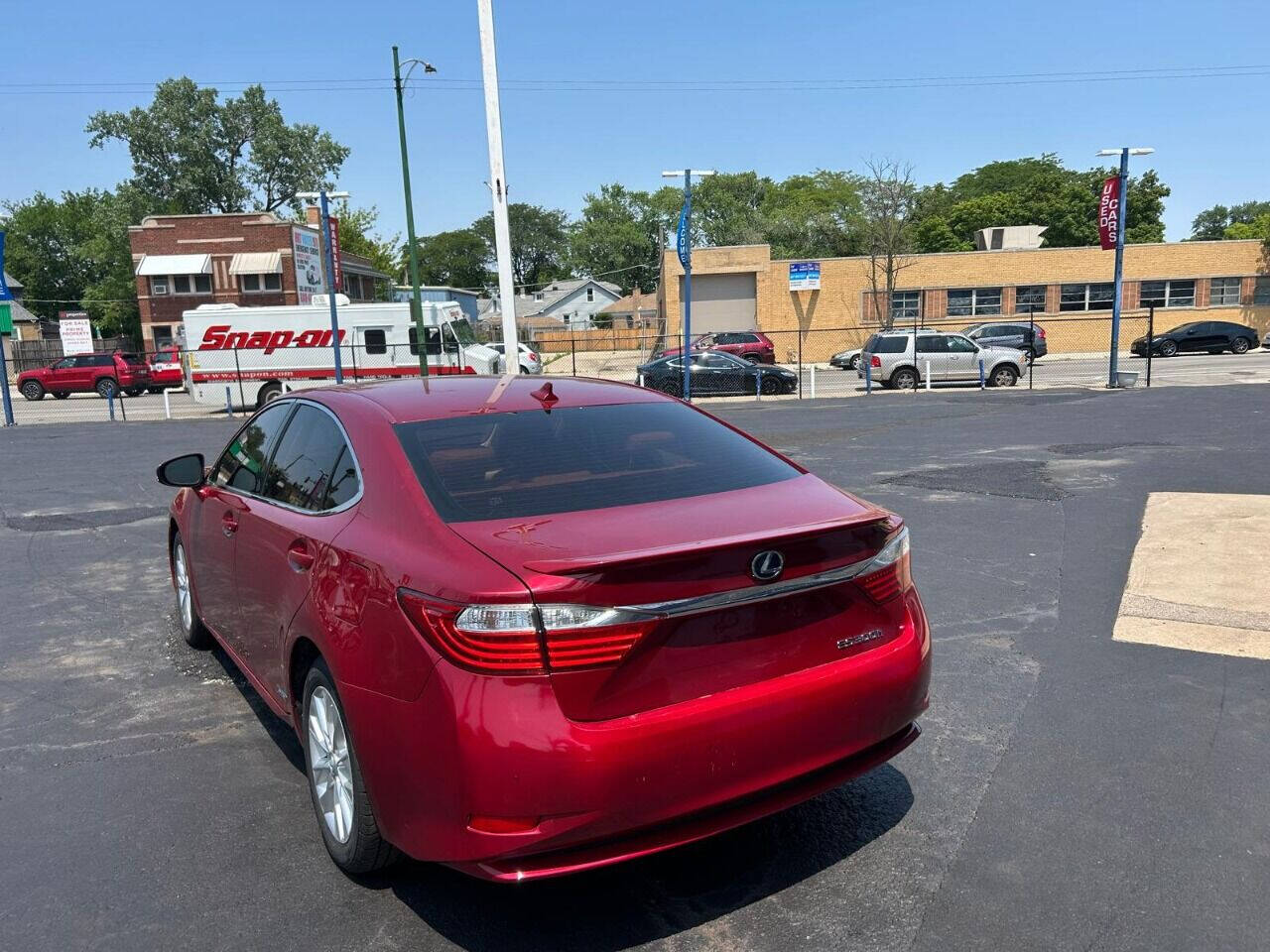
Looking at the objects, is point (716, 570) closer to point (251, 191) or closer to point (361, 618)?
point (361, 618)

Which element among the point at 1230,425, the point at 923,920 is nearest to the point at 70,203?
the point at 1230,425

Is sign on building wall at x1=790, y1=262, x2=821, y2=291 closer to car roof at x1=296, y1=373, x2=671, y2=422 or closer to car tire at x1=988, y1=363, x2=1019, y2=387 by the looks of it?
car tire at x1=988, y1=363, x2=1019, y2=387

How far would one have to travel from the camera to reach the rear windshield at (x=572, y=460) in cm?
302

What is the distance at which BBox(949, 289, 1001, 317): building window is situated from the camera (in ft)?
148

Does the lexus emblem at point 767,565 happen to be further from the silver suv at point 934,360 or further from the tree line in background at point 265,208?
the tree line in background at point 265,208

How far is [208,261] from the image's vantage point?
47250 mm

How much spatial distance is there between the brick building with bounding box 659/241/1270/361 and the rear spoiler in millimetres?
42096

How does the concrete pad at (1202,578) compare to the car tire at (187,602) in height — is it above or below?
below

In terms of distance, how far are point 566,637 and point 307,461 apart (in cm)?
182

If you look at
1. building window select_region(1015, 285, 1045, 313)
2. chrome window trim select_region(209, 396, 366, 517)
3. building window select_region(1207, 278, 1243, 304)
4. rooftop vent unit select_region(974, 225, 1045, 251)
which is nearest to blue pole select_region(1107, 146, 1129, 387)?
building window select_region(1015, 285, 1045, 313)

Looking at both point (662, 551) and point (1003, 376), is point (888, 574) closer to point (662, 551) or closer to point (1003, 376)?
point (662, 551)

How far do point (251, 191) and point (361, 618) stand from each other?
74.4 meters

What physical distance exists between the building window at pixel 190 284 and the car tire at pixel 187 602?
47.1 m

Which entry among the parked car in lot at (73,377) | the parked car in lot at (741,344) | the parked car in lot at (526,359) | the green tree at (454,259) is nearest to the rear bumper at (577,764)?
the parked car in lot at (526,359)
